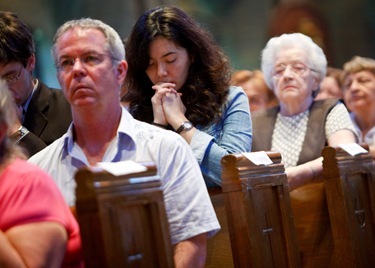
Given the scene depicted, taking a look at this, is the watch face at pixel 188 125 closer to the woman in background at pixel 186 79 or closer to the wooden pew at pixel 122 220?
the woman in background at pixel 186 79

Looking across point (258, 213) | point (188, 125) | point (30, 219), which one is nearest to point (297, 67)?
point (188, 125)

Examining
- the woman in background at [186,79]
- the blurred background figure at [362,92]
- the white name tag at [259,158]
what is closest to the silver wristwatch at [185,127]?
the woman in background at [186,79]

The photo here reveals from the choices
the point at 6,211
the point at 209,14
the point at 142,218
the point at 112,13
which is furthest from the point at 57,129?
the point at 209,14

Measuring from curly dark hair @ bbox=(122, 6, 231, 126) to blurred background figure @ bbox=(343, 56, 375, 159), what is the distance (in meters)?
2.24

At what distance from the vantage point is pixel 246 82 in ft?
21.3

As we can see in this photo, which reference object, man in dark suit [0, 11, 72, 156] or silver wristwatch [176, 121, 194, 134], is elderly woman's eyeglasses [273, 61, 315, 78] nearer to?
silver wristwatch [176, 121, 194, 134]

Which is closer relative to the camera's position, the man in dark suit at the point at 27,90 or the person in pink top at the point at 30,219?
the person in pink top at the point at 30,219

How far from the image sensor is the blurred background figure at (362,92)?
19.8 feet

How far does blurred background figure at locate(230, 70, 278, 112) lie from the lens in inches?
250

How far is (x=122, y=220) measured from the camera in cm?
258

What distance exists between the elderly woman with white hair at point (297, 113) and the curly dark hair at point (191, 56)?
850mm

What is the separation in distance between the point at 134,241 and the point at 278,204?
3.53ft

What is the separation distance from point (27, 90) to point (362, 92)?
2.95 m

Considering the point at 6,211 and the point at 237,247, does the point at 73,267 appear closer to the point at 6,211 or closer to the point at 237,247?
the point at 6,211
